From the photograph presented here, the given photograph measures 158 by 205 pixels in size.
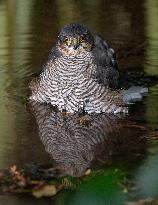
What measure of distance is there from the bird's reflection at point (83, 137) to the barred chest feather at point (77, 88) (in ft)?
0.32

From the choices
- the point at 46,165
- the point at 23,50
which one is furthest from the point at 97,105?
the point at 23,50

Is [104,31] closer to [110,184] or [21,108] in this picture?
[21,108]

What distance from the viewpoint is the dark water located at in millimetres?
1346

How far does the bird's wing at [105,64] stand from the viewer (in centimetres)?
596

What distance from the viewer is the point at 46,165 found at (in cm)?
424

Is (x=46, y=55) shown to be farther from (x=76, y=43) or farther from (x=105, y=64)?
(x=76, y=43)

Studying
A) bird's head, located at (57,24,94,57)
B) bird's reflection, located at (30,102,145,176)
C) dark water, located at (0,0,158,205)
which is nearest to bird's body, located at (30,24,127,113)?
bird's head, located at (57,24,94,57)

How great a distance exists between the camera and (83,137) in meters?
5.08

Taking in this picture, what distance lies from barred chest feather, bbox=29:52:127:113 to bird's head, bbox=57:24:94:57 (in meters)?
0.06

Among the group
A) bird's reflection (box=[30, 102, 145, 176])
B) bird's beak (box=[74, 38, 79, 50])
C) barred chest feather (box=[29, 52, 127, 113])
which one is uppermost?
bird's beak (box=[74, 38, 79, 50])

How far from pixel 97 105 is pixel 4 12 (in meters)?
3.72

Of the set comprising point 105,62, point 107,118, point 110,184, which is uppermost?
point 110,184

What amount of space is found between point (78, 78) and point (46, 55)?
1946 mm

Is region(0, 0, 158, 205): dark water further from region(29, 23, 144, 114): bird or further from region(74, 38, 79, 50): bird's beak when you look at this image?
region(74, 38, 79, 50): bird's beak
